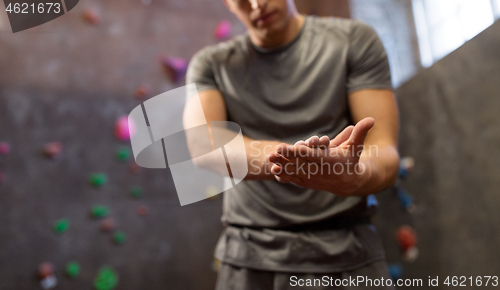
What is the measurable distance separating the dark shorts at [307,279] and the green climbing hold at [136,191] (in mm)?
962

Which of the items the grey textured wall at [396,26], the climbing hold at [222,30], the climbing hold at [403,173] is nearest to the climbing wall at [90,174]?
the climbing hold at [222,30]

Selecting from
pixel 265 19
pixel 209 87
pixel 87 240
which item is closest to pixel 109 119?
pixel 87 240

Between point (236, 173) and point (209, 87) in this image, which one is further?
point (209, 87)

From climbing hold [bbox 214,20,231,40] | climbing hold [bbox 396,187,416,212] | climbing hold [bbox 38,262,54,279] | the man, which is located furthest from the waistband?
climbing hold [bbox 214,20,231,40]

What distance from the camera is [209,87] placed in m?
0.62

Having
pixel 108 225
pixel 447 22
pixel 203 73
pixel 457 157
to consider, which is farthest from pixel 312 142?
pixel 108 225

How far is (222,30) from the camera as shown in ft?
5.47

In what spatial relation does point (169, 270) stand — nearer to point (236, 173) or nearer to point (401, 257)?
point (401, 257)

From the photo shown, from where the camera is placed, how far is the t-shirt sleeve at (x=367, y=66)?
0.52 meters

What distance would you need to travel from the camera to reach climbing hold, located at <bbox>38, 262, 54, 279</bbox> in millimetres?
1237

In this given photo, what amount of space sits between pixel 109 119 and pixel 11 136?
0.34 metres

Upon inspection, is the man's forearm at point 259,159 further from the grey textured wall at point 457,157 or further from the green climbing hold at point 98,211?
the green climbing hold at point 98,211

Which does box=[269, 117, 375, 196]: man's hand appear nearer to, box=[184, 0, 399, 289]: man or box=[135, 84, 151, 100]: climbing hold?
box=[184, 0, 399, 289]: man

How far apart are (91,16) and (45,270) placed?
100cm
